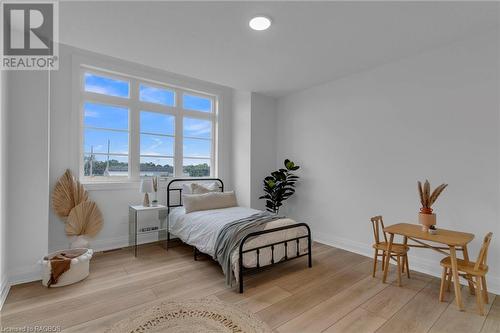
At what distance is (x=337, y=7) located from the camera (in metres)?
2.23

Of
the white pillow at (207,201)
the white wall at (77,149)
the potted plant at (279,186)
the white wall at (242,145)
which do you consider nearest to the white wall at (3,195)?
the white wall at (77,149)

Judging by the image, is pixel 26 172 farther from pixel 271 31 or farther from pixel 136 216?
pixel 271 31

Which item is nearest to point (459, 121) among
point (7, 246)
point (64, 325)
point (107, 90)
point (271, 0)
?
point (271, 0)

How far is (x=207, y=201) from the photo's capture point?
3922mm

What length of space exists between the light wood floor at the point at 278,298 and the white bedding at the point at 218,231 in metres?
0.26

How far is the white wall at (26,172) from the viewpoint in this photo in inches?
103

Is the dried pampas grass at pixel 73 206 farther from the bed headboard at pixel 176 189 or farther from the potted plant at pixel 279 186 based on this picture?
the potted plant at pixel 279 186

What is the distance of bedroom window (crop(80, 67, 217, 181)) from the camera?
371 cm

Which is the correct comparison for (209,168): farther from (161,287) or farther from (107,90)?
(161,287)

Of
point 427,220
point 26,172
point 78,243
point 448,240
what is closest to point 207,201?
point 78,243

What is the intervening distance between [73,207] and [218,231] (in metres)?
2.02

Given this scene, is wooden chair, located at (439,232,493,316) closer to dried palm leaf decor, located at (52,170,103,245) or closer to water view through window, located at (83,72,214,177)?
water view through window, located at (83,72,214,177)

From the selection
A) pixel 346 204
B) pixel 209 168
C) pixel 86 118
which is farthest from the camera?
pixel 209 168

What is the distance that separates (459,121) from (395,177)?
944 mm
